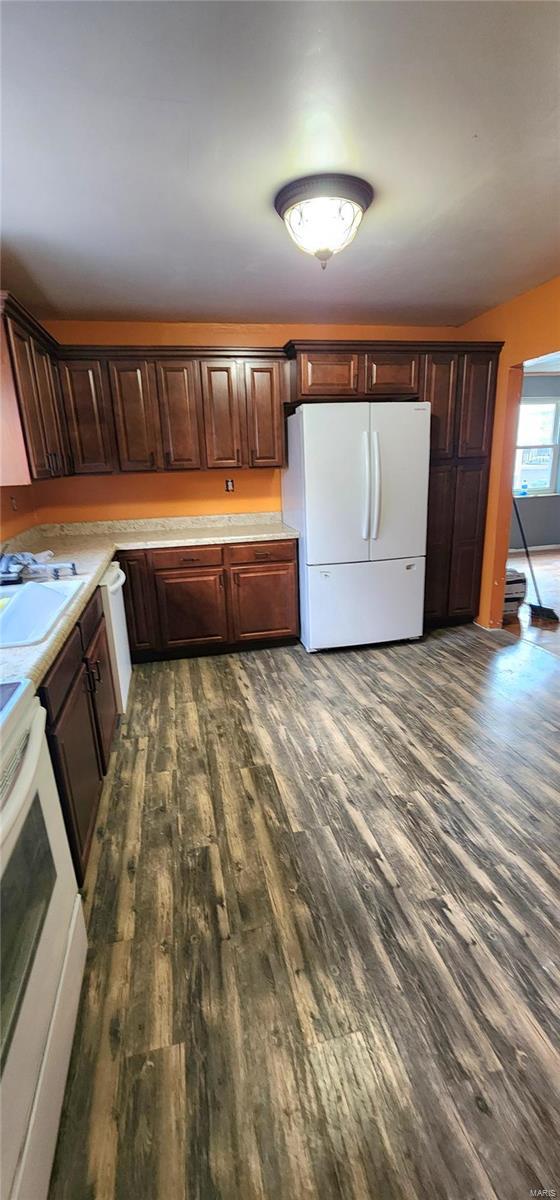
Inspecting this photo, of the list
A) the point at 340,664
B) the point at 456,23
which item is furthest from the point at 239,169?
the point at 340,664

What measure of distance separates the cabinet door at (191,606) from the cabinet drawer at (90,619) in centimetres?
99

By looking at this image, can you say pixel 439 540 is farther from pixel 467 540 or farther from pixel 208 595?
A: pixel 208 595

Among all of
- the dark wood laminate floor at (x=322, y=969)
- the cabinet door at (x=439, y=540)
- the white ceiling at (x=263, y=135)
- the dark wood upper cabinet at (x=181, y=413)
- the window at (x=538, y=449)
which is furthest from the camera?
the window at (x=538, y=449)

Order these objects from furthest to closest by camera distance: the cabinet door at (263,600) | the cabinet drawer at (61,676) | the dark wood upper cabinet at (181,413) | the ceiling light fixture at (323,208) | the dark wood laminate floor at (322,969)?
the cabinet door at (263,600) < the dark wood upper cabinet at (181,413) < the ceiling light fixture at (323,208) < the cabinet drawer at (61,676) < the dark wood laminate floor at (322,969)

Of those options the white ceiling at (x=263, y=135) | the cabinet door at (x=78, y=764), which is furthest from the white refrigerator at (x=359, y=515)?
the cabinet door at (x=78, y=764)

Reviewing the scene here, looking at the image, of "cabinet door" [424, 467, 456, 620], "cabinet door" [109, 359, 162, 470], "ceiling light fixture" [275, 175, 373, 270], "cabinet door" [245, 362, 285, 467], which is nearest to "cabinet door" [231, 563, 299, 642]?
"cabinet door" [245, 362, 285, 467]

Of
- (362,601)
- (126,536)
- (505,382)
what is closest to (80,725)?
(126,536)

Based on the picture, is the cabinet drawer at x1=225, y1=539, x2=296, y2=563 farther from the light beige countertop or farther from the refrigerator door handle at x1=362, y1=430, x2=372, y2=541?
the refrigerator door handle at x1=362, y1=430, x2=372, y2=541

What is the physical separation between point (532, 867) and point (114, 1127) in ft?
4.68

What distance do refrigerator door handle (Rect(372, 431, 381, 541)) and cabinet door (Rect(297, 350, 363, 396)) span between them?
45 cm

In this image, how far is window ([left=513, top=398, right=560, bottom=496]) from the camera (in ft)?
21.5

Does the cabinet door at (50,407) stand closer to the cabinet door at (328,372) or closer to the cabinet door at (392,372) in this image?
the cabinet door at (328,372)

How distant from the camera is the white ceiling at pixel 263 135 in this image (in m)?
1.23

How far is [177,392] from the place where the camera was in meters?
3.39
